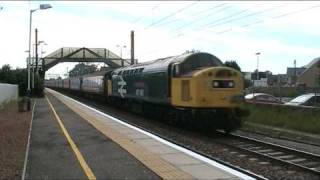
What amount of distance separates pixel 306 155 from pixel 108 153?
16.8 feet

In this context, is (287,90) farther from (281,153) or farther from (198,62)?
(281,153)

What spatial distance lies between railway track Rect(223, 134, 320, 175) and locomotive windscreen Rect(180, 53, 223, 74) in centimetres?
353

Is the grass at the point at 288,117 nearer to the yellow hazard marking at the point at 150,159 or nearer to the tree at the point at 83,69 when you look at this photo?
the yellow hazard marking at the point at 150,159

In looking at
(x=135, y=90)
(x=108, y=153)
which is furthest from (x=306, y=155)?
(x=135, y=90)

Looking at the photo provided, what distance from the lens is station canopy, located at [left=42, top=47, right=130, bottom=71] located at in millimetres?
87688

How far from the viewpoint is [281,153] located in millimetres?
15750

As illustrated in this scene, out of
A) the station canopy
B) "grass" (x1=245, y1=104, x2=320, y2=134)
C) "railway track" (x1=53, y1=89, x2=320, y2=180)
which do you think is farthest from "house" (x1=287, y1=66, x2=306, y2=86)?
"railway track" (x1=53, y1=89, x2=320, y2=180)

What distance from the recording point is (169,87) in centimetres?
2281

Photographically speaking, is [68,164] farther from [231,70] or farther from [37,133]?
[231,70]

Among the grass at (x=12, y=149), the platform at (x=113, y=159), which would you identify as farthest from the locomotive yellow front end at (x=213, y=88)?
the grass at (x=12, y=149)

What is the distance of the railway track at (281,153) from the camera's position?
1355 centimetres

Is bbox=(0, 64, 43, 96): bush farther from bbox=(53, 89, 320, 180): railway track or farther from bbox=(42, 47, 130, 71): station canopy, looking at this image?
bbox=(53, 89, 320, 180): railway track

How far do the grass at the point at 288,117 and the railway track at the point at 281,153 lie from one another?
478 cm

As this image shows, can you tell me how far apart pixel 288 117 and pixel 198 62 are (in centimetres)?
578
